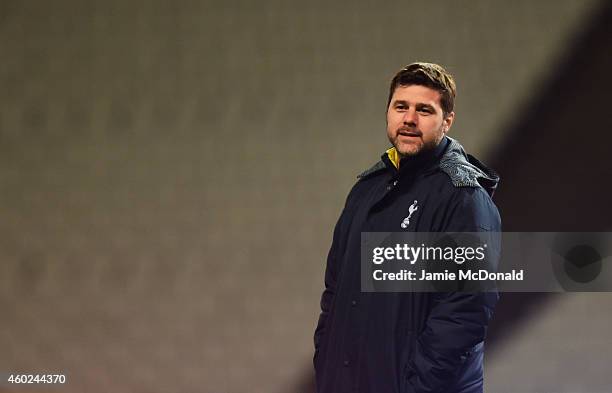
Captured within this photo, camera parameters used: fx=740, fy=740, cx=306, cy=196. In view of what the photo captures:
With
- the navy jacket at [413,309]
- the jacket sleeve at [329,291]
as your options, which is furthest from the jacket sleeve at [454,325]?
the jacket sleeve at [329,291]

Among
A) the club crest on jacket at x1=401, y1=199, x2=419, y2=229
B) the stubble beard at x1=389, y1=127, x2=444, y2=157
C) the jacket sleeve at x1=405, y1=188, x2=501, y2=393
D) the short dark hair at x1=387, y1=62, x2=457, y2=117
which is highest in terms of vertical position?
the short dark hair at x1=387, y1=62, x2=457, y2=117

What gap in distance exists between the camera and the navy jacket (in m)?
1.45

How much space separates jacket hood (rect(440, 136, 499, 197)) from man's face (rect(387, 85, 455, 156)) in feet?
0.15

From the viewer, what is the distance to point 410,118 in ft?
5.14

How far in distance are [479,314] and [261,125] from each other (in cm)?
132

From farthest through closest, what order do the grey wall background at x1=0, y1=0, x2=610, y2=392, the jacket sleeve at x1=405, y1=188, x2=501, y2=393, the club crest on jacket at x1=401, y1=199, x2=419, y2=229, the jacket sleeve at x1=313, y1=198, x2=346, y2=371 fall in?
the grey wall background at x1=0, y1=0, x2=610, y2=392 < the jacket sleeve at x1=313, y1=198, x2=346, y2=371 < the club crest on jacket at x1=401, y1=199, x2=419, y2=229 < the jacket sleeve at x1=405, y1=188, x2=501, y2=393

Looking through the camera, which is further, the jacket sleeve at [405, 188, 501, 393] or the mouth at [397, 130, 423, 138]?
the mouth at [397, 130, 423, 138]

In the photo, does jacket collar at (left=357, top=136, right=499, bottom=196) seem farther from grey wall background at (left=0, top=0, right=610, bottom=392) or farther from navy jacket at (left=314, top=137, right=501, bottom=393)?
grey wall background at (left=0, top=0, right=610, bottom=392)

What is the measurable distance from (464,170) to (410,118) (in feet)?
0.52

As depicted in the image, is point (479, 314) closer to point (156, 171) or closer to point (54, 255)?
point (156, 171)

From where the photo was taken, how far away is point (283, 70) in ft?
8.41

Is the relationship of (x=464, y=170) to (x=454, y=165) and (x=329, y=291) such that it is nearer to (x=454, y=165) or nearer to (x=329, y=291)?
(x=454, y=165)

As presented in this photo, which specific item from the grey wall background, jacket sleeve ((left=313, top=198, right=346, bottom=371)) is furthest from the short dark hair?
the grey wall background

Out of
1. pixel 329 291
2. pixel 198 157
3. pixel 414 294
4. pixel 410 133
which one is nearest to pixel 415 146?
pixel 410 133
